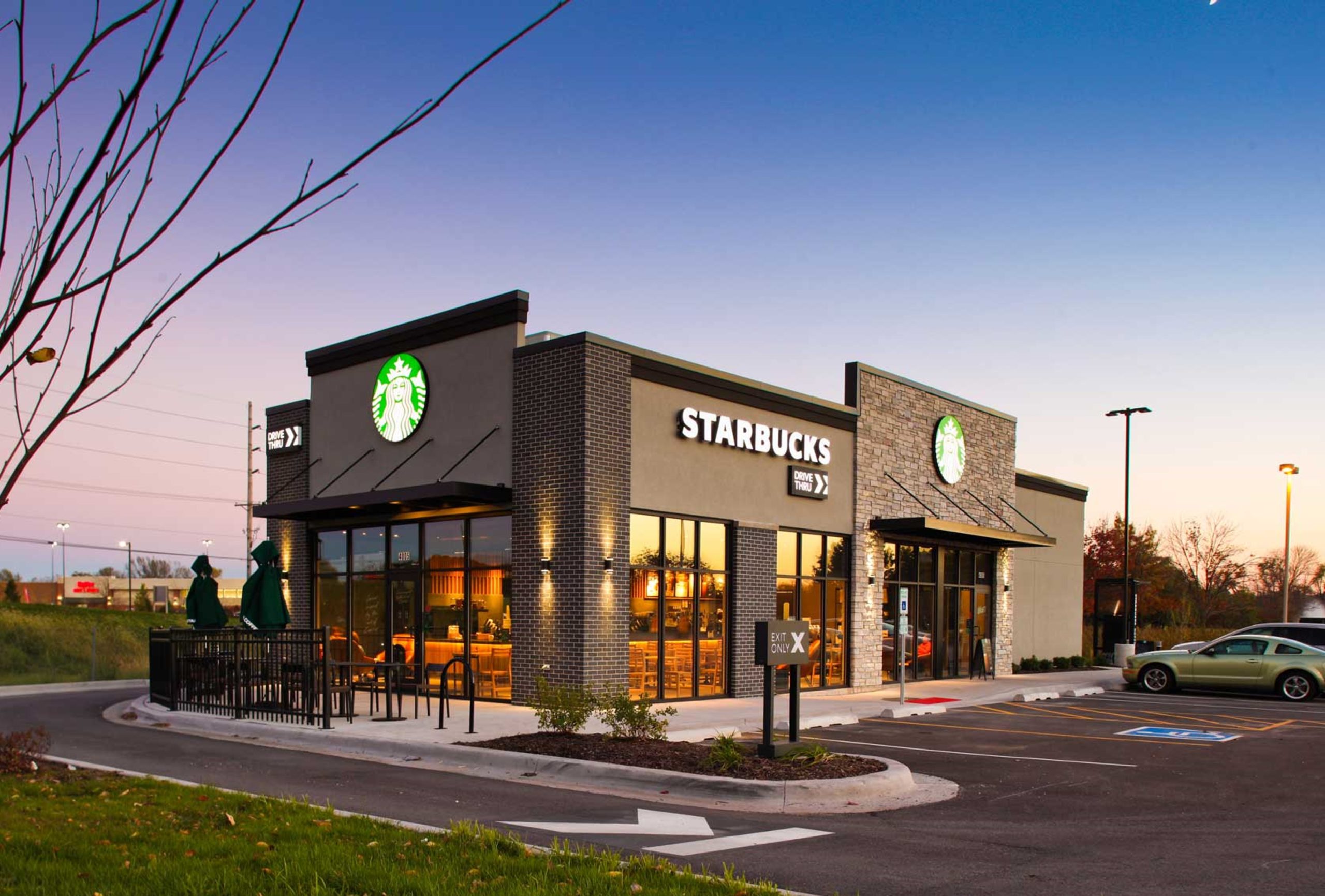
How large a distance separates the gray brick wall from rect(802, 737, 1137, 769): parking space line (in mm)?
5117

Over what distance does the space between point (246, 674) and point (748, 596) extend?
950 cm

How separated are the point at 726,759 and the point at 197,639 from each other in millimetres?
10858

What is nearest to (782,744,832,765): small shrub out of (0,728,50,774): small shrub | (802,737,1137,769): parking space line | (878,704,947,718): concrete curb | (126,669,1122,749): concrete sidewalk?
(802,737,1137,769): parking space line

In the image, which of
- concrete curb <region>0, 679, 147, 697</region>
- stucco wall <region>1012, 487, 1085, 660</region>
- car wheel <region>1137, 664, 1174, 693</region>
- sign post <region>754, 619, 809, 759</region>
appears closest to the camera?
sign post <region>754, 619, 809, 759</region>

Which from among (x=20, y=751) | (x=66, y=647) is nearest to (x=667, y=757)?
(x=20, y=751)

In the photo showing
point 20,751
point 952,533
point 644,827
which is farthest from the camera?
point 952,533

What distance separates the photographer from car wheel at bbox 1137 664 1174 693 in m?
26.8

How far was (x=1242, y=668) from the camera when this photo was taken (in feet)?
83.3

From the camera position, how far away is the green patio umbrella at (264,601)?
1984 centimetres

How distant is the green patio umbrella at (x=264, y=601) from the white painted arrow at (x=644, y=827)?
11.8m

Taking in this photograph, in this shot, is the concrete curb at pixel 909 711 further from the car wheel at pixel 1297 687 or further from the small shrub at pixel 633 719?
the car wheel at pixel 1297 687

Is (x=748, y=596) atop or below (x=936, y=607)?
atop

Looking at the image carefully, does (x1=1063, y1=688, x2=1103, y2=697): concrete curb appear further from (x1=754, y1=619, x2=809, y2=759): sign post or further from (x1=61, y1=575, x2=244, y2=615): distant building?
(x1=61, y1=575, x2=244, y2=615): distant building

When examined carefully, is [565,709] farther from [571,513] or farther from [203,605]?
[203,605]
